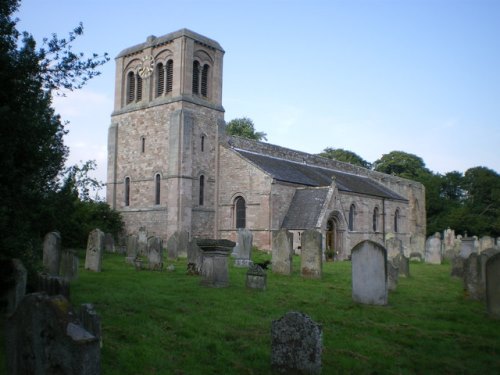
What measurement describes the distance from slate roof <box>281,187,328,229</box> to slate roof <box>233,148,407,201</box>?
118 centimetres

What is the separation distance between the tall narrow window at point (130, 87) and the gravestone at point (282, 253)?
68.7ft

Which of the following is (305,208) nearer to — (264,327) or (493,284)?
(493,284)

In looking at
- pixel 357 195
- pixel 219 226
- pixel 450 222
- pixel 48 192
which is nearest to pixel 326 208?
pixel 219 226

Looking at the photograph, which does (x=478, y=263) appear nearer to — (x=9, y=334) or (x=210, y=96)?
(x=9, y=334)

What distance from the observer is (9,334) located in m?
3.90

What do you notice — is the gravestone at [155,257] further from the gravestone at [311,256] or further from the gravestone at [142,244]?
the gravestone at [142,244]

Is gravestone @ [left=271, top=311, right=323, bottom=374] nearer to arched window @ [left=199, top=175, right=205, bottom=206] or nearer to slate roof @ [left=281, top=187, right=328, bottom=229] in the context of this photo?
slate roof @ [left=281, top=187, right=328, bottom=229]

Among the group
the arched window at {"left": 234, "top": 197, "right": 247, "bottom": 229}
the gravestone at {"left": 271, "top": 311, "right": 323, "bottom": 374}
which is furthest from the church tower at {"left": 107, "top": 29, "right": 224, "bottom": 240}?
the gravestone at {"left": 271, "top": 311, "right": 323, "bottom": 374}

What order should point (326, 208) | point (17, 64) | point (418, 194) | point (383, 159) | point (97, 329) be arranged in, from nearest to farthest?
point (97, 329) < point (17, 64) < point (326, 208) < point (418, 194) < point (383, 159)

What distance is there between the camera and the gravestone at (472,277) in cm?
1158

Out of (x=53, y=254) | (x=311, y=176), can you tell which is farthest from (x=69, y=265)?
(x=311, y=176)

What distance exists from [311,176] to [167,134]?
10.6 m

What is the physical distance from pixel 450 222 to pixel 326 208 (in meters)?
33.9

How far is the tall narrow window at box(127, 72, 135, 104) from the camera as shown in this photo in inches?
1284
